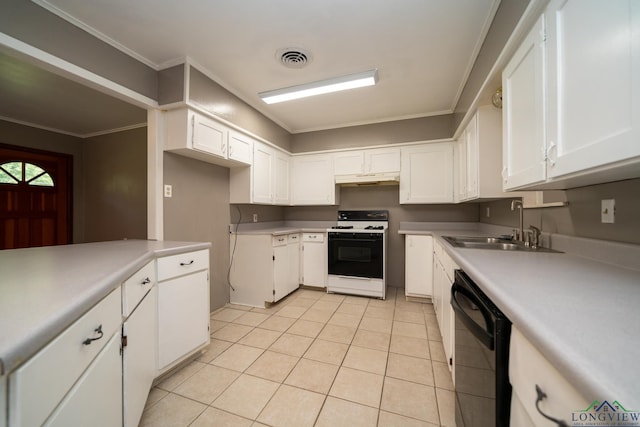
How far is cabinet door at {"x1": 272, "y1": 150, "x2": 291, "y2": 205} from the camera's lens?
11.6 ft

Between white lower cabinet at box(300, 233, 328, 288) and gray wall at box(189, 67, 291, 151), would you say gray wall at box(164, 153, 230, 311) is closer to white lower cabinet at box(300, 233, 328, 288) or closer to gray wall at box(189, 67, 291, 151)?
gray wall at box(189, 67, 291, 151)

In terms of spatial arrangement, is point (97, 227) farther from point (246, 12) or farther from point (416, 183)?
point (416, 183)

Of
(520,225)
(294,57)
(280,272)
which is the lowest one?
(280,272)

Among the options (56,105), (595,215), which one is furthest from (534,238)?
(56,105)

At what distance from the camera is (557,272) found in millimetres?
965

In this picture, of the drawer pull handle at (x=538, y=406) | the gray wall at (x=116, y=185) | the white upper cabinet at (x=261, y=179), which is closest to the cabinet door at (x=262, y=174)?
→ the white upper cabinet at (x=261, y=179)

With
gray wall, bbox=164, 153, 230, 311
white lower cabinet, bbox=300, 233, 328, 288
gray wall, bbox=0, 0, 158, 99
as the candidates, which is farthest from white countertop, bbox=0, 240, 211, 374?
white lower cabinet, bbox=300, 233, 328, 288

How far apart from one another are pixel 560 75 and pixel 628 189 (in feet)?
1.86

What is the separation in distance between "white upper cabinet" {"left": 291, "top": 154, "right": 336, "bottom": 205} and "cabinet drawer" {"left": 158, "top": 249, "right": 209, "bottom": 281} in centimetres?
214

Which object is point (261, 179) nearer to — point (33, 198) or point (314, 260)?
point (314, 260)

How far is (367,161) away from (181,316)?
2.93 metres

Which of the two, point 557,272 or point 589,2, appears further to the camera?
point 557,272

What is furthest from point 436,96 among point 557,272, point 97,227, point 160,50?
point 97,227

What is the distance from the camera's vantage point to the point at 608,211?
108 cm
